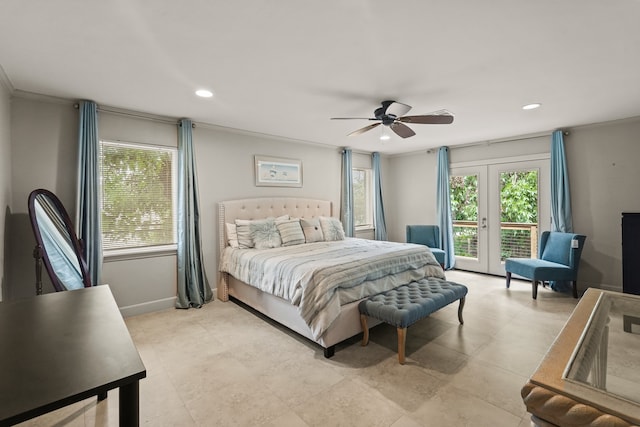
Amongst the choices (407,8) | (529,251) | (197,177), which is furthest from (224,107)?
(529,251)

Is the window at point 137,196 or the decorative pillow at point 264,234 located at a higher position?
the window at point 137,196

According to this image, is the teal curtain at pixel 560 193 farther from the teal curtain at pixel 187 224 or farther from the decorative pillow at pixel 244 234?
the teal curtain at pixel 187 224

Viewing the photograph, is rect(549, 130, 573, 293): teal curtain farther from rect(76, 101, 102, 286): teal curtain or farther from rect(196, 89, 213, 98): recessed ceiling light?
rect(76, 101, 102, 286): teal curtain

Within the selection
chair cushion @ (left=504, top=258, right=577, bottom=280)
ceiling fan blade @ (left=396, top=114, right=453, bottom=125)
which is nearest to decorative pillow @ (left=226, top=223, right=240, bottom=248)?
ceiling fan blade @ (left=396, top=114, right=453, bottom=125)

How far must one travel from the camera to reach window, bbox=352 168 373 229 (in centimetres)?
652

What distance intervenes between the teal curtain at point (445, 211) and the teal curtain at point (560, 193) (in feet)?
5.36

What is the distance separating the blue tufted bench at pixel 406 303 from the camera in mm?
2484

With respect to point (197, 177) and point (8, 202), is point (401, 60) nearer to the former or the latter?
point (197, 177)

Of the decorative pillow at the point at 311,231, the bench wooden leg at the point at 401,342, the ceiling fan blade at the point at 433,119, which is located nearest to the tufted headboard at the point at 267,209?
the decorative pillow at the point at 311,231

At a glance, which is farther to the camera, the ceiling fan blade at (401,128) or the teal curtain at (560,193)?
the teal curtain at (560,193)

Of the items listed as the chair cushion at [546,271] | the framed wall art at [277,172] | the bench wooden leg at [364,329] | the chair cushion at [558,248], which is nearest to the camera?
the bench wooden leg at [364,329]

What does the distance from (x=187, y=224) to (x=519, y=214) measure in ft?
17.5

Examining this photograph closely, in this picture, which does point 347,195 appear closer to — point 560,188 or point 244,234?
point 244,234

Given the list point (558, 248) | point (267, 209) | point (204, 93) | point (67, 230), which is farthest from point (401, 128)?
point (67, 230)
